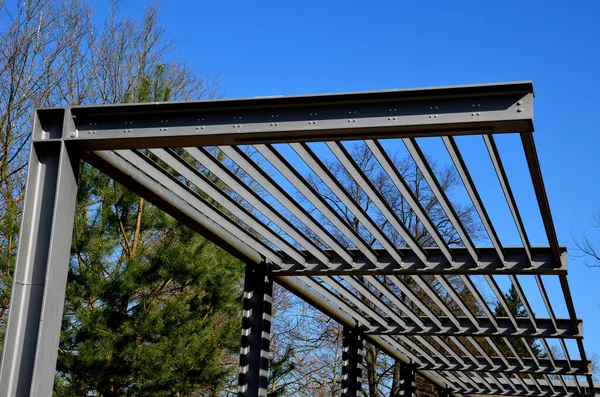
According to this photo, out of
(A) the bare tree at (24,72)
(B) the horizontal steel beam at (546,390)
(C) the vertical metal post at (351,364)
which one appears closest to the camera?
(C) the vertical metal post at (351,364)

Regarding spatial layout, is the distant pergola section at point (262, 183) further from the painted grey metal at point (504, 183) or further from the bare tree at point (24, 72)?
the bare tree at point (24, 72)

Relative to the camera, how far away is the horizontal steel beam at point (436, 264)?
25.4ft

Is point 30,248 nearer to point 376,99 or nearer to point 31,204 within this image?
point 31,204

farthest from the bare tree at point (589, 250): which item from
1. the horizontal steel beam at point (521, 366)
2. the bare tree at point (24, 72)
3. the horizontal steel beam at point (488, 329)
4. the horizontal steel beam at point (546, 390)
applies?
the bare tree at point (24, 72)

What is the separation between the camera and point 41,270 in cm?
502

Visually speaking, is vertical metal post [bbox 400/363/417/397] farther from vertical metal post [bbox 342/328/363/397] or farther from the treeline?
vertical metal post [bbox 342/328/363/397]

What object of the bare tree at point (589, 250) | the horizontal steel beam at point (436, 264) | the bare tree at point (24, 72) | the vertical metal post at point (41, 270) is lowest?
the vertical metal post at point (41, 270)

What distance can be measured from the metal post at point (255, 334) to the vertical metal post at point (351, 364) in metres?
3.09

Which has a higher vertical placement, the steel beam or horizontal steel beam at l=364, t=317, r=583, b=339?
horizontal steel beam at l=364, t=317, r=583, b=339

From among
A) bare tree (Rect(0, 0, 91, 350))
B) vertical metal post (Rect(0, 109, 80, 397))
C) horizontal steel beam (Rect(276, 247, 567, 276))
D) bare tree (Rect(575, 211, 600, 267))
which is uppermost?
bare tree (Rect(0, 0, 91, 350))

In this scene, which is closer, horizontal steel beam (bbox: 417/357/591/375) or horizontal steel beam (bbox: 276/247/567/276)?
horizontal steel beam (bbox: 276/247/567/276)

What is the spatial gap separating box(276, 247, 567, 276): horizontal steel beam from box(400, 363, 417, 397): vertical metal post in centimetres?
559

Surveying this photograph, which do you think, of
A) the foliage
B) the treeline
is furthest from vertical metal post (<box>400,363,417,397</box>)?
the foliage

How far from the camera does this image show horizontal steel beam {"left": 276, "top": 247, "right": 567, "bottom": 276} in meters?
7.75
